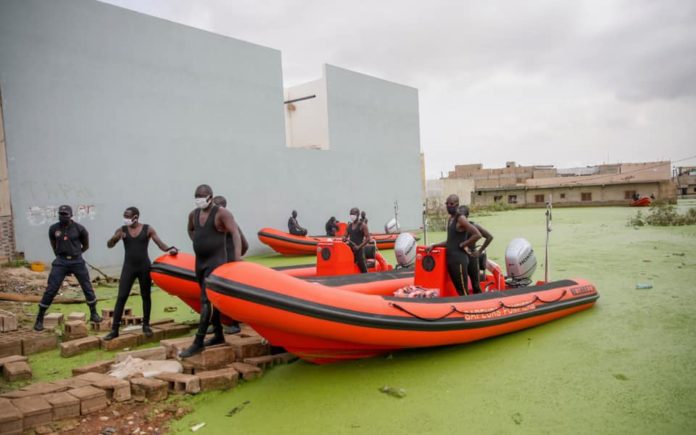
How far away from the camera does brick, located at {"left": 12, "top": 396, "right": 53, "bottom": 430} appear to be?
2975 millimetres

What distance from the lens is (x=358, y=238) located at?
21.8ft

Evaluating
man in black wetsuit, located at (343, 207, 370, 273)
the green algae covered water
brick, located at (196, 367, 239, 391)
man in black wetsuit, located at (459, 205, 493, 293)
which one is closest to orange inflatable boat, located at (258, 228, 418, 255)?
man in black wetsuit, located at (343, 207, 370, 273)

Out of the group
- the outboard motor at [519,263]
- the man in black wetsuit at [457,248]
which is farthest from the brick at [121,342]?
the outboard motor at [519,263]

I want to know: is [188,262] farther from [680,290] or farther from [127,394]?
[680,290]

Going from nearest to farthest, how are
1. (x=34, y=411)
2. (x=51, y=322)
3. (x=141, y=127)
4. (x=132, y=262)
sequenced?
1. (x=34, y=411)
2. (x=132, y=262)
3. (x=51, y=322)
4. (x=141, y=127)

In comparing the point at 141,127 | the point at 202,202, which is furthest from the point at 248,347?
the point at 141,127

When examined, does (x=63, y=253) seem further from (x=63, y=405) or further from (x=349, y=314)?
(x=349, y=314)

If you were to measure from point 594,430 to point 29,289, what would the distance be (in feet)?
25.7

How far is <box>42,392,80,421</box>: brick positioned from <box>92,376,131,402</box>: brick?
0.21m

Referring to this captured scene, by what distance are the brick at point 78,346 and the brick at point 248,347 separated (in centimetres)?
147

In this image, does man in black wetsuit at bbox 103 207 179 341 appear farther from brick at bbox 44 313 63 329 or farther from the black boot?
the black boot

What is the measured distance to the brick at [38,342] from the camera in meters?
4.53

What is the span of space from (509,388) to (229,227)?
257 cm

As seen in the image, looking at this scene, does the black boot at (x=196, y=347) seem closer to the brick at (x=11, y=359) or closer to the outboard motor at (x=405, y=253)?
the brick at (x=11, y=359)
